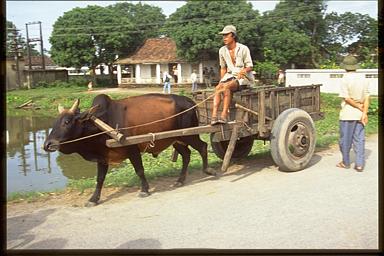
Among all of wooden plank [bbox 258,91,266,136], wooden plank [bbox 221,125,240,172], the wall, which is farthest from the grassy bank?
wooden plank [bbox 258,91,266,136]

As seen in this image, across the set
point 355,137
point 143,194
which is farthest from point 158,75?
point 355,137

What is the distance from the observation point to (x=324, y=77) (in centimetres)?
504

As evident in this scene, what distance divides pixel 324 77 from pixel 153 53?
7.33ft

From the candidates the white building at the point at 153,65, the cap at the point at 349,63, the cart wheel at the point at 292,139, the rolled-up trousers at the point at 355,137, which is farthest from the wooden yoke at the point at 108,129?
the rolled-up trousers at the point at 355,137

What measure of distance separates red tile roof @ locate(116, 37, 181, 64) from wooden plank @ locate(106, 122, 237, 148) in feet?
2.40

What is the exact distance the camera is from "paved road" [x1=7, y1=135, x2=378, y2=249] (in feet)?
9.96

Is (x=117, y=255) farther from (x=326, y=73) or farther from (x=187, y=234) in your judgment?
(x=326, y=73)

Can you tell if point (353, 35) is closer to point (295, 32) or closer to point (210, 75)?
point (295, 32)

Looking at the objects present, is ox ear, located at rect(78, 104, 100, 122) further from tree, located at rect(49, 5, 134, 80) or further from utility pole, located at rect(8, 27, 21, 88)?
utility pole, located at rect(8, 27, 21, 88)

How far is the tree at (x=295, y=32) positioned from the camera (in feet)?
12.1

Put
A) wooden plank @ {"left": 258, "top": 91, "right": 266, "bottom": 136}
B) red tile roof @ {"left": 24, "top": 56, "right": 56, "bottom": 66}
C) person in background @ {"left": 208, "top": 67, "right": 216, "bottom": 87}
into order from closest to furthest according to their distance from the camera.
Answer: red tile roof @ {"left": 24, "top": 56, "right": 56, "bottom": 66}, person in background @ {"left": 208, "top": 67, "right": 216, "bottom": 87}, wooden plank @ {"left": 258, "top": 91, "right": 266, "bottom": 136}

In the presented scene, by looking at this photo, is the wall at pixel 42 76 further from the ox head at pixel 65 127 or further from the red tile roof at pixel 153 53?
the red tile roof at pixel 153 53

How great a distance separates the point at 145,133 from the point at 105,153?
1.50 feet

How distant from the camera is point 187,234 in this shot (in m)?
3.16
